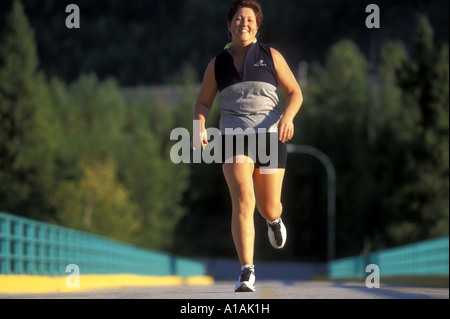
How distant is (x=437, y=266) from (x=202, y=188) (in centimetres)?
8098

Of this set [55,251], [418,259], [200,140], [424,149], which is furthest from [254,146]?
[424,149]

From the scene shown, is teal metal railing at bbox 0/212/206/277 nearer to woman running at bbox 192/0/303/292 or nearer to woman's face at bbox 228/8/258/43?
woman running at bbox 192/0/303/292

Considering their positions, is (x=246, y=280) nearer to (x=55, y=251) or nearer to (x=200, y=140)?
(x=200, y=140)

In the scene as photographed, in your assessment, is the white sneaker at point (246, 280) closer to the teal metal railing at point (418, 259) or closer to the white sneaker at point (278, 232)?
the white sneaker at point (278, 232)

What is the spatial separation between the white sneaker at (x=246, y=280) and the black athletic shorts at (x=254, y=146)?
0.95m

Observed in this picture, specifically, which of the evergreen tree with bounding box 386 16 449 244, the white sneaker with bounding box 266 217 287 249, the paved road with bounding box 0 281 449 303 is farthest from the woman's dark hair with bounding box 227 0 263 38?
the evergreen tree with bounding box 386 16 449 244

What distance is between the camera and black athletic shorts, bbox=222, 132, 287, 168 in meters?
7.97

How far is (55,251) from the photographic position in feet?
58.2

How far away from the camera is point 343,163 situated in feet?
281

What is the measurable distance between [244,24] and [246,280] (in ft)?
7.18

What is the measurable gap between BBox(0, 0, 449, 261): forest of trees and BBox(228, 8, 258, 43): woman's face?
87.8ft

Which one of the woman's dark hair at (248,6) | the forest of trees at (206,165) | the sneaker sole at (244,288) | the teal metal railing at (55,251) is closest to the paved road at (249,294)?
the sneaker sole at (244,288)

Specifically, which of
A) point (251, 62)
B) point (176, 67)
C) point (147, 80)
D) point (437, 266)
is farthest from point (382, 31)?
point (251, 62)

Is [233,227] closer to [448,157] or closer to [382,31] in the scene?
[448,157]
